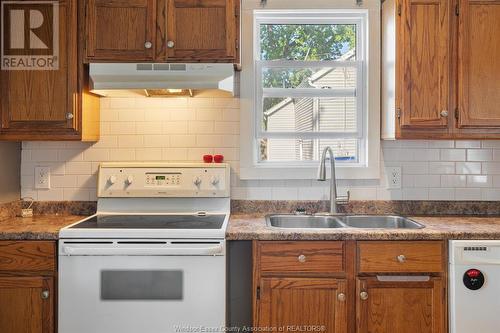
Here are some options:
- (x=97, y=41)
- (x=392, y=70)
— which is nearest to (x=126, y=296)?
(x=97, y=41)

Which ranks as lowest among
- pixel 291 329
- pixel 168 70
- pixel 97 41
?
pixel 291 329

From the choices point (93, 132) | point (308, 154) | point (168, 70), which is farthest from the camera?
point (308, 154)

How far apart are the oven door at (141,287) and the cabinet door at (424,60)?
1258mm

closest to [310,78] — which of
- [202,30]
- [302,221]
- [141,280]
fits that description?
[202,30]

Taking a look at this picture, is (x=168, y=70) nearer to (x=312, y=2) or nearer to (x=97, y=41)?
(x=97, y=41)

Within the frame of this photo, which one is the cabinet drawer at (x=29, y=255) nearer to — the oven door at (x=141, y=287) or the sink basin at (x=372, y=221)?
the oven door at (x=141, y=287)

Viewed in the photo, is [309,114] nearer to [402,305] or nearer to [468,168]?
[468,168]

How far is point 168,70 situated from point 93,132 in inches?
24.0

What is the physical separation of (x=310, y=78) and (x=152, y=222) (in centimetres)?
130

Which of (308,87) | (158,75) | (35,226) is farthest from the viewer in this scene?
(308,87)

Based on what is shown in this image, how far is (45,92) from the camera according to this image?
2.20 m

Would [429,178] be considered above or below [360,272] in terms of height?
above

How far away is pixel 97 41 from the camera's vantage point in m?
2.20

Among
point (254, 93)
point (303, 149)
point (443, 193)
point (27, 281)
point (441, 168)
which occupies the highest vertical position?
point (254, 93)
